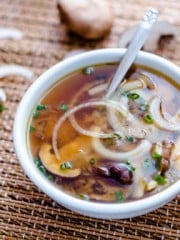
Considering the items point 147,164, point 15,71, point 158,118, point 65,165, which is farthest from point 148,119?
point 15,71

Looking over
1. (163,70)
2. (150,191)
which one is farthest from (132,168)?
(163,70)

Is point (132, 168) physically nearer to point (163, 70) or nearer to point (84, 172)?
point (84, 172)

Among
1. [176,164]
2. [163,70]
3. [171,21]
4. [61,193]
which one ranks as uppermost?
[171,21]

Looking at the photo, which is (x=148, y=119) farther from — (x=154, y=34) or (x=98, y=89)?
(x=154, y=34)

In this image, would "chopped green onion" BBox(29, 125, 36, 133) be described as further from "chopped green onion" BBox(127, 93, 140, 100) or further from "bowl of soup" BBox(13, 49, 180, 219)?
"chopped green onion" BBox(127, 93, 140, 100)

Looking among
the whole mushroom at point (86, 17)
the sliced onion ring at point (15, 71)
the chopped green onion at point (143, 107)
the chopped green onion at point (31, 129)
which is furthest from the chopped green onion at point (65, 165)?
the whole mushroom at point (86, 17)

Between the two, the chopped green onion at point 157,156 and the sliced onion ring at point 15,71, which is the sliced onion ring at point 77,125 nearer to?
the chopped green onion at point 157,156
